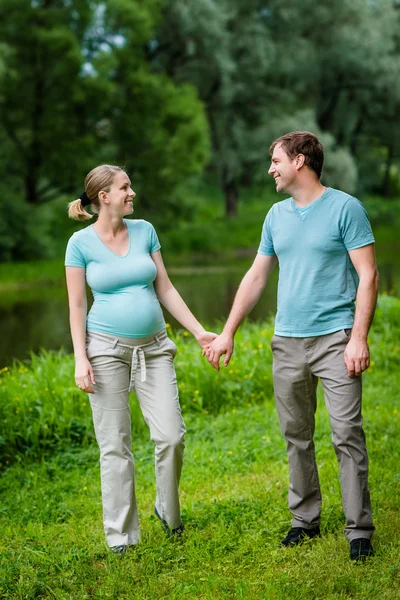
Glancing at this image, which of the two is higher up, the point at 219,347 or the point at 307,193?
the point at 307,193

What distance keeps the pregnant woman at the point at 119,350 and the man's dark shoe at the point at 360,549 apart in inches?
36.0

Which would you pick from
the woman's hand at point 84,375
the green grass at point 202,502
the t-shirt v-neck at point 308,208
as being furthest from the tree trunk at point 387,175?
the woman's hand at point 84,375

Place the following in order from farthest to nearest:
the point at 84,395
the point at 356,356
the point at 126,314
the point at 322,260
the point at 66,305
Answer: the point at 66,305
the point at 84,395
the point at 126,314
the point at 322,260
the point at 356,356

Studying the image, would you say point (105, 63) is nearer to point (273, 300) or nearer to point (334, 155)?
point (334, 155)

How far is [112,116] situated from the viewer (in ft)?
85.2

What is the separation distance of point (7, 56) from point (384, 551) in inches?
845

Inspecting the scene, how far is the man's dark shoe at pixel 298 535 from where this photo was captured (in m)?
4.14

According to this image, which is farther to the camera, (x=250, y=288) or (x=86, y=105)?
(x=86, y=105)

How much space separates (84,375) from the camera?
4.04 metres

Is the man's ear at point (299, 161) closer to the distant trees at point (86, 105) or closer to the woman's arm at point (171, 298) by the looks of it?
the woman's arm at point (171, 298)

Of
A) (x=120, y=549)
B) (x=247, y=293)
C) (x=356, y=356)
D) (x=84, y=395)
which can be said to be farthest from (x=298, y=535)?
(x=84, y=395)

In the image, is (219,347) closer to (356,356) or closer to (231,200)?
(356,356)

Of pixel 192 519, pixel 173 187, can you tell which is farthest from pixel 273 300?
pixel 192 519

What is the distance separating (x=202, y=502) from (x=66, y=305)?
13.8 m
